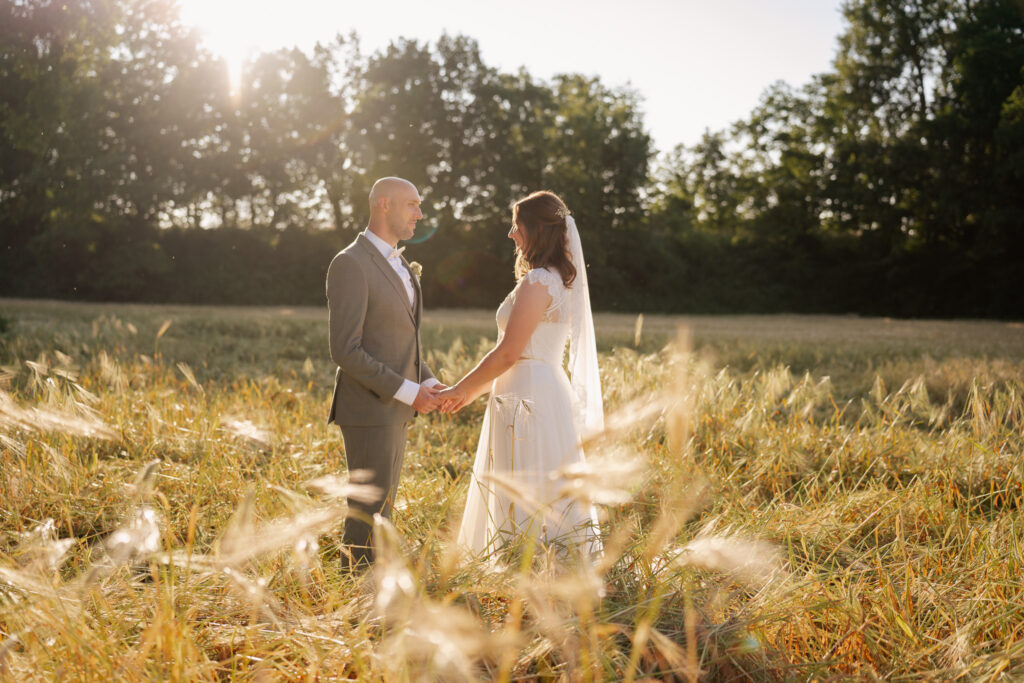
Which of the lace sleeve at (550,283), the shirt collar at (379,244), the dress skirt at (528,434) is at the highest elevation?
the shirt collar at (379,244)

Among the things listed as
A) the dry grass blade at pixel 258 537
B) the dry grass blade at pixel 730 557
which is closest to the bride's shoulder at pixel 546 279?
the dry grass blade at pixel 730 557

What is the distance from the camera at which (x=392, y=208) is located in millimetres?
3438

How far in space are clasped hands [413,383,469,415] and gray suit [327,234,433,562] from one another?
0.08 m

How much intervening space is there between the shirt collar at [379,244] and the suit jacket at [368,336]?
0.10 ft

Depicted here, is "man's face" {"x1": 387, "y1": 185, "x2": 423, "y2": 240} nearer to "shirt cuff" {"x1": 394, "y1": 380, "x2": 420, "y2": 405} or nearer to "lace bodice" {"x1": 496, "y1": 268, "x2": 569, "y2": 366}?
"lace bodice" {"x1": 496, "y1": 268, "x2": 569, "y2": 366}

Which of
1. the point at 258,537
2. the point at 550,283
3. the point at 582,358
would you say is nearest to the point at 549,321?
the point at 550,283

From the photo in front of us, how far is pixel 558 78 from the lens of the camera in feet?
135

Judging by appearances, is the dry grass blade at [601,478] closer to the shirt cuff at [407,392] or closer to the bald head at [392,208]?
the shirt cuff at [407,392]

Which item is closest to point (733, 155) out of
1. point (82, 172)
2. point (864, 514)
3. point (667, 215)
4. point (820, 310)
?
point (667, 215)

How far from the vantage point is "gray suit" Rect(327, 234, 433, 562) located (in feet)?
10.8

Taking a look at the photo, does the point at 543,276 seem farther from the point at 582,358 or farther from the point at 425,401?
the point at 425,401

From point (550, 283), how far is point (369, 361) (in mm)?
980

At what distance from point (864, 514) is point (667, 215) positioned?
3941cm

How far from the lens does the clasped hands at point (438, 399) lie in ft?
11.5
